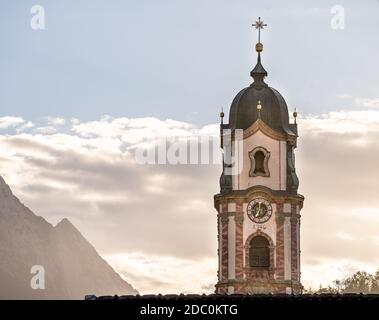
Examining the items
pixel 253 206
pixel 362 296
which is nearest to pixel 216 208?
pixel 253 206

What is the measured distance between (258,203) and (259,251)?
14.0 feet

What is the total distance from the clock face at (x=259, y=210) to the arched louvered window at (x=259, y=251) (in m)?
1.71

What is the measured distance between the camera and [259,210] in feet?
384

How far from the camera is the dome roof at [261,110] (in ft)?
393

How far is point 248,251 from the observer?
116938mm

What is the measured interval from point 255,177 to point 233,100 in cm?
821

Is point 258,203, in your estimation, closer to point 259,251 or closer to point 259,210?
point 259,210

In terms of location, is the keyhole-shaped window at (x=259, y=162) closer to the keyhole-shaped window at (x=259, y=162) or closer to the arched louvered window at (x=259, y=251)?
the keyhole-shaped window at (x=259, y=162)

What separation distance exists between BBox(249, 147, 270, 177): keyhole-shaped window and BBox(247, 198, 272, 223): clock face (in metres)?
2.51
